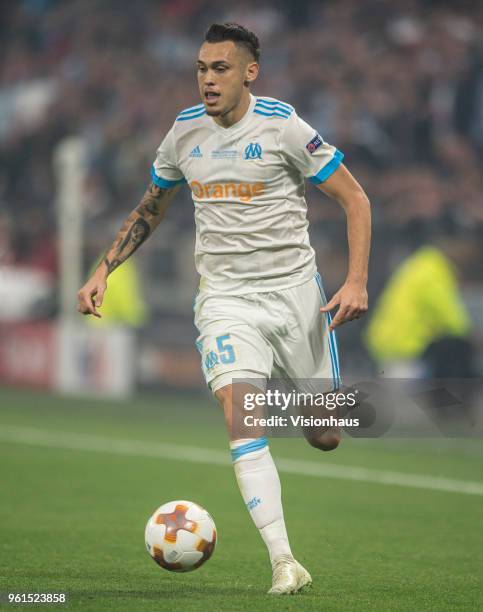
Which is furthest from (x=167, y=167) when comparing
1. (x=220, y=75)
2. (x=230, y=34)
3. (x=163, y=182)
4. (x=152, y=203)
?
(x=230, y=34)

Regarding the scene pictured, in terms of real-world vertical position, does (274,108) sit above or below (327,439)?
above

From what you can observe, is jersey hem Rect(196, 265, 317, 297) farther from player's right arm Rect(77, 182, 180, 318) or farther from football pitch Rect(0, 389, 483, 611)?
football pitch Rect(0, 389, 483, 611)

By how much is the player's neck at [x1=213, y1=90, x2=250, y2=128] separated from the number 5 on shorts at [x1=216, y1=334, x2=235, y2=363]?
887 mm

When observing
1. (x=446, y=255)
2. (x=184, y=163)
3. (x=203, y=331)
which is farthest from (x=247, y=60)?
(x=446, y=255)

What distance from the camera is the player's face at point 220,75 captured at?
5156 millimetres

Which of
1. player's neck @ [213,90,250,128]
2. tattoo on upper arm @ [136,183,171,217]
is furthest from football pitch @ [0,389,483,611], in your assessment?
player's neck @ [213,90,250,128]

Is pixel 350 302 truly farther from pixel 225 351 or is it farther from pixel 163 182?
pixel 163 182

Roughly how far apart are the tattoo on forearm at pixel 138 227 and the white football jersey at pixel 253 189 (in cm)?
31

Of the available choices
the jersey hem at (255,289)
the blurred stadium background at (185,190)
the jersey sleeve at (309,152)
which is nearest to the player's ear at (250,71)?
the jersey sleeve at (309,152)

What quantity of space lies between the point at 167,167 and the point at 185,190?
13382 mm

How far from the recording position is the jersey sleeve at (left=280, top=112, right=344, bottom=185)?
5.21 metres

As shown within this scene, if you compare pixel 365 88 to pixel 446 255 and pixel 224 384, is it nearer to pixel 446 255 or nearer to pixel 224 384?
pixel 446 255

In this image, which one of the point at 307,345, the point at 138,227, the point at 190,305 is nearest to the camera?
the point at 307,345

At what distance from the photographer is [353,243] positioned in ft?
16.9
